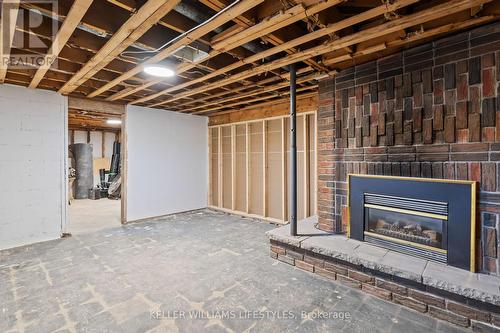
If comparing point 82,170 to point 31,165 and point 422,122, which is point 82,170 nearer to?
point 31,165

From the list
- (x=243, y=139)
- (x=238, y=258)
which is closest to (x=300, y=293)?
(x=238, y=258)

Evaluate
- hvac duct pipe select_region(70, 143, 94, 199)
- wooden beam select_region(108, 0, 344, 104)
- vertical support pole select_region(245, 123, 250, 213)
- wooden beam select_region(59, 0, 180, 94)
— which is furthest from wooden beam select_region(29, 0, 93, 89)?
hvac duct pipe select_region(70, 143, 94, 199)

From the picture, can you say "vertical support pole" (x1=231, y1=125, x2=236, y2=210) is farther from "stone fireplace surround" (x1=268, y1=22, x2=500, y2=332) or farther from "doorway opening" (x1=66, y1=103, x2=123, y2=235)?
"stone fireplace surround" (x1=268, y1=22, x2=500, y2=332)

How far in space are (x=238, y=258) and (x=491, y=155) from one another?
9.19ft

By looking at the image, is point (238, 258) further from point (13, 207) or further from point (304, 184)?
point (13, 207)

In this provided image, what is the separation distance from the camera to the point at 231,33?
219cm

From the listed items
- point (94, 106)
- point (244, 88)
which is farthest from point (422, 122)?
point (94, 106)

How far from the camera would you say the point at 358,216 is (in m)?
2.87

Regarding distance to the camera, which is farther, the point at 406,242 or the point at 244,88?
the point at 244,88

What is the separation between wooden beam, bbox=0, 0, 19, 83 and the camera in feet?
5.76

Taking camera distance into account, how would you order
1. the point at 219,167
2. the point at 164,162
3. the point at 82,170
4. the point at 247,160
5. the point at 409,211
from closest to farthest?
the point at 409,211
the point at 247,160
the point at 164,162
the point at 219,167
the point at 82,170

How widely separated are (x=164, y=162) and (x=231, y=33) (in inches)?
155

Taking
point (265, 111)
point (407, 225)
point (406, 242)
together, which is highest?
point (265, 111)

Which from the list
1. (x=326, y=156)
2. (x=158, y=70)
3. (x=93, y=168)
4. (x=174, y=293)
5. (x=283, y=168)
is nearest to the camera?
(x=174, y=293)
